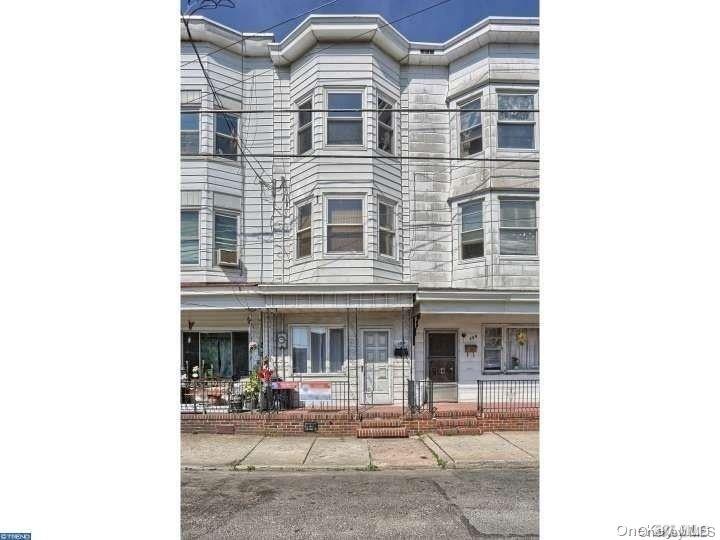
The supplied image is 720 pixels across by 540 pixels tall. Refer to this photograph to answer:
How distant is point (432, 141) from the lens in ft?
24.5

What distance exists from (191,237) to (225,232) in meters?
0.68

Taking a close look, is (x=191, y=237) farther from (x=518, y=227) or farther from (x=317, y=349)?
(x=518, y=227)

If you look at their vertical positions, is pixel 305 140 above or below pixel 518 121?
below

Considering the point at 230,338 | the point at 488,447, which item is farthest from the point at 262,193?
the point at 488,447

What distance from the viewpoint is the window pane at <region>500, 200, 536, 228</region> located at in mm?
7539

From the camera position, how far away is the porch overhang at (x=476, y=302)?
7.30 m

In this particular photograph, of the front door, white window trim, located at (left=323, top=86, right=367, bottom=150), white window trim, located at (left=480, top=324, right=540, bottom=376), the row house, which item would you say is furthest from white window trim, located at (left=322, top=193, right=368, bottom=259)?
white window trim, located at (left=480, top=324, right=540, bottom=376)

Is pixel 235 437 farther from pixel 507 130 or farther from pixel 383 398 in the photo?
pixel 507 130

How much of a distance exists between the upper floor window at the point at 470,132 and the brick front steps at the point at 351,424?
17.4 ft

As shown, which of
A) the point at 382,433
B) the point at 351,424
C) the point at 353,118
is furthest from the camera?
the point at 353,118

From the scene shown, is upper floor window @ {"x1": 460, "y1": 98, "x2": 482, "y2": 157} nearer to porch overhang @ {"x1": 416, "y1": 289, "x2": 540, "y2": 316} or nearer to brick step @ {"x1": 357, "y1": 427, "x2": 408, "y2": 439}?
porch overhang @ {"x1": 416, "y1": 289, "x2": 540, "y2": 316}

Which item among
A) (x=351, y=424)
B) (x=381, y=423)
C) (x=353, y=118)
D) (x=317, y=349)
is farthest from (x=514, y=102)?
(x=351, y=424)

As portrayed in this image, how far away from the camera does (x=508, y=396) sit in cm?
789

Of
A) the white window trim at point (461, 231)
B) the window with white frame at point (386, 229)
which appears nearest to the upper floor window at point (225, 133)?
the window with white frame at point (386, 229)
